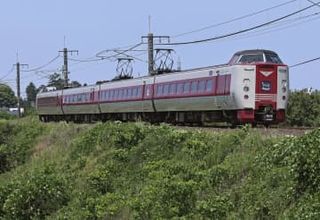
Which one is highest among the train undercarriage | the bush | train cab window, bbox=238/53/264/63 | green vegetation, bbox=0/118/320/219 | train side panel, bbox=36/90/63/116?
train cab window, bbox=238/53/264/63

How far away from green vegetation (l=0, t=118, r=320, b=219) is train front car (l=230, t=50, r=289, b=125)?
3.85 meters

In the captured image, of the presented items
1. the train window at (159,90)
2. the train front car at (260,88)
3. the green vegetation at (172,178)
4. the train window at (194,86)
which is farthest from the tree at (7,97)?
the train front car at (260,88)

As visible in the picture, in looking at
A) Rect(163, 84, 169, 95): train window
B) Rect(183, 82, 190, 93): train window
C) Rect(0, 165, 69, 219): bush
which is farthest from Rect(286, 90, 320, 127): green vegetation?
Rect(0, 165, 69, 219): bush

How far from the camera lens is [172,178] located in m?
15.6

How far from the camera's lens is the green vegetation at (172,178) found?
456 inches

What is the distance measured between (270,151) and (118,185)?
21.8 feet

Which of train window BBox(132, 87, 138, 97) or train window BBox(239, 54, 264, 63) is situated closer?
train window BBox(239, 54, 264, 63)

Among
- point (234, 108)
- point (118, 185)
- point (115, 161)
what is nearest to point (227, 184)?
point (118, 185)

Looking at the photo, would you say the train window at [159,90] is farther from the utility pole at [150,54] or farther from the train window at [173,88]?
the utility pole at [150,54]

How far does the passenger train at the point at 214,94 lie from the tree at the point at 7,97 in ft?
273

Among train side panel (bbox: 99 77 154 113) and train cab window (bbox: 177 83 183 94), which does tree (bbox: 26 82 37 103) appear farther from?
train cab window (bbox: 177 83 183 94)

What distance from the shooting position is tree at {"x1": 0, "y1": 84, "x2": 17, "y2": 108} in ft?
388

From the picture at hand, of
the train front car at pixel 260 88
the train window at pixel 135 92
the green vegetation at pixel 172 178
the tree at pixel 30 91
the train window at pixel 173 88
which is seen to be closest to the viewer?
the green vegetation at pixel 172 178

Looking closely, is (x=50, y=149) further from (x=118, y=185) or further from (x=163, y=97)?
(x=118, y=185)
